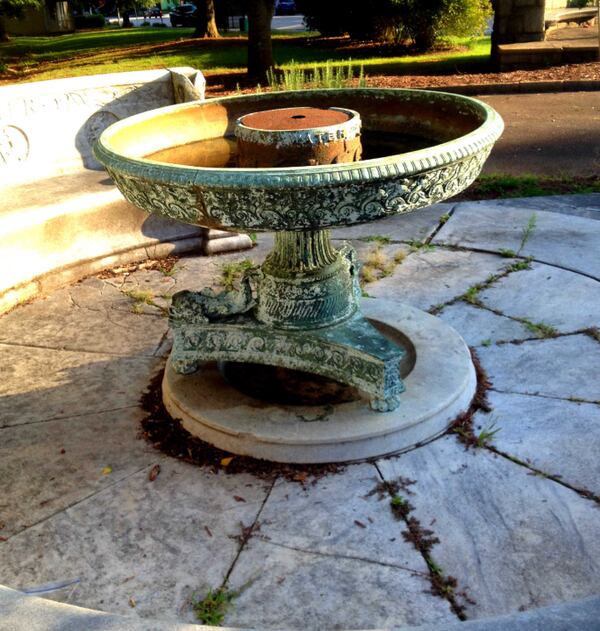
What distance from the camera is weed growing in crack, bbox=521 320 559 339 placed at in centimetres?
396

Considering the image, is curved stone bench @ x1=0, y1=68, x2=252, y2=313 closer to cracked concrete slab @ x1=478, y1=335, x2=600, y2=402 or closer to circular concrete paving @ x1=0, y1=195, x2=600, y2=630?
circular concrete paving @ x1=0, y1=195, x2=600, y2=630

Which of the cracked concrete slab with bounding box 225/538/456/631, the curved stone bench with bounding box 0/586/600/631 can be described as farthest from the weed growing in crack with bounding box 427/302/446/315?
the curved stone bench with bounding box 0/586/600/631

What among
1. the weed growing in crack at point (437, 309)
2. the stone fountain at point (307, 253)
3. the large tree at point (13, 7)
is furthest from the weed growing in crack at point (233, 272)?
the large tree at point (13, 7)

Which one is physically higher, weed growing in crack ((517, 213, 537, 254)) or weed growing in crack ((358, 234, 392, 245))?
weed growing in crack ((517, 213, 537, 254))

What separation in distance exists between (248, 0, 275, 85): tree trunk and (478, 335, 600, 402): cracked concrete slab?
11.5 metres

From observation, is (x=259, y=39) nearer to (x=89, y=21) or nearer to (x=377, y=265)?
(x=377, y=265)

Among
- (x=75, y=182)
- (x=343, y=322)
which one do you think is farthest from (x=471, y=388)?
(x=75, y=182)

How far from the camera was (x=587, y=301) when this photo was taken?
13.9 ft

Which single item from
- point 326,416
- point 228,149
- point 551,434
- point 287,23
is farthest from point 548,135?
point 287,23

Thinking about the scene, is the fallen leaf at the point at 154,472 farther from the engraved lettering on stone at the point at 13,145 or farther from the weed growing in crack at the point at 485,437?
the engraved lettering on stone at the point at 13,145

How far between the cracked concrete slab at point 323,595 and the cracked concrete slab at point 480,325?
1.80 meters

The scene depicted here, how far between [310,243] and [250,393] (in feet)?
2.65

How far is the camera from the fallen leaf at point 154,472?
3039 millimetres

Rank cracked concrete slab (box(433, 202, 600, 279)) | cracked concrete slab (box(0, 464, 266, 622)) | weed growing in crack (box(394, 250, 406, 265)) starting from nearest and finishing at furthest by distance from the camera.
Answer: cracked concrete slab (box(0, 464, 266, 622)), cracked concrete slab (box(433, 202, 600, 279)), weed growing in crack (box(394, 250, 406, 265))
